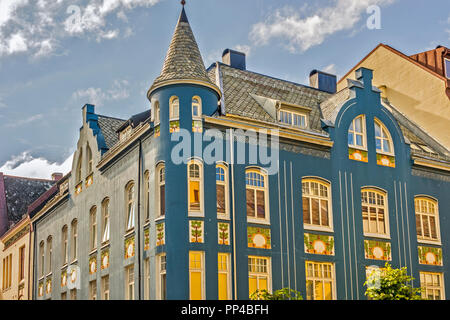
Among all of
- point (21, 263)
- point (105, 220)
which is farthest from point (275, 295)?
point (21, 263)

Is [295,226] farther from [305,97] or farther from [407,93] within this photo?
[407,93]

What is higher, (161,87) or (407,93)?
(407,93)

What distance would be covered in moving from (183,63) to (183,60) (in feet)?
0.60

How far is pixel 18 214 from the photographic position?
51.4 metres

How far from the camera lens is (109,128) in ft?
126

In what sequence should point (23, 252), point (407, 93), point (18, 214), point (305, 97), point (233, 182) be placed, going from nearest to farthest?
point (233, 182) → point (305, 97) → point (407, 93) → point (23, 252) → point (18, 214)

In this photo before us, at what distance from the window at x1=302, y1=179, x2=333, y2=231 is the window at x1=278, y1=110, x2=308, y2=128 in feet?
8.87

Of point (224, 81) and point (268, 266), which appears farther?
point (224, 81)

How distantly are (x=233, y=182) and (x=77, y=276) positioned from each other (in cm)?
1061

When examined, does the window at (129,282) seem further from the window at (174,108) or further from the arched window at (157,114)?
the window at (174,108)

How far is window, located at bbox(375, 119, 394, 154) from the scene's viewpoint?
35000 mm

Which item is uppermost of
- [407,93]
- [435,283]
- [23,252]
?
[407,93]

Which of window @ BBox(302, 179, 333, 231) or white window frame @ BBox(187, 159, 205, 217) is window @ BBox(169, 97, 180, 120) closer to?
white window frame @ BBox(187, 159, 205, 217)

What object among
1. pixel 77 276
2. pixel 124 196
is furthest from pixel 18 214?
pixel 124 196
